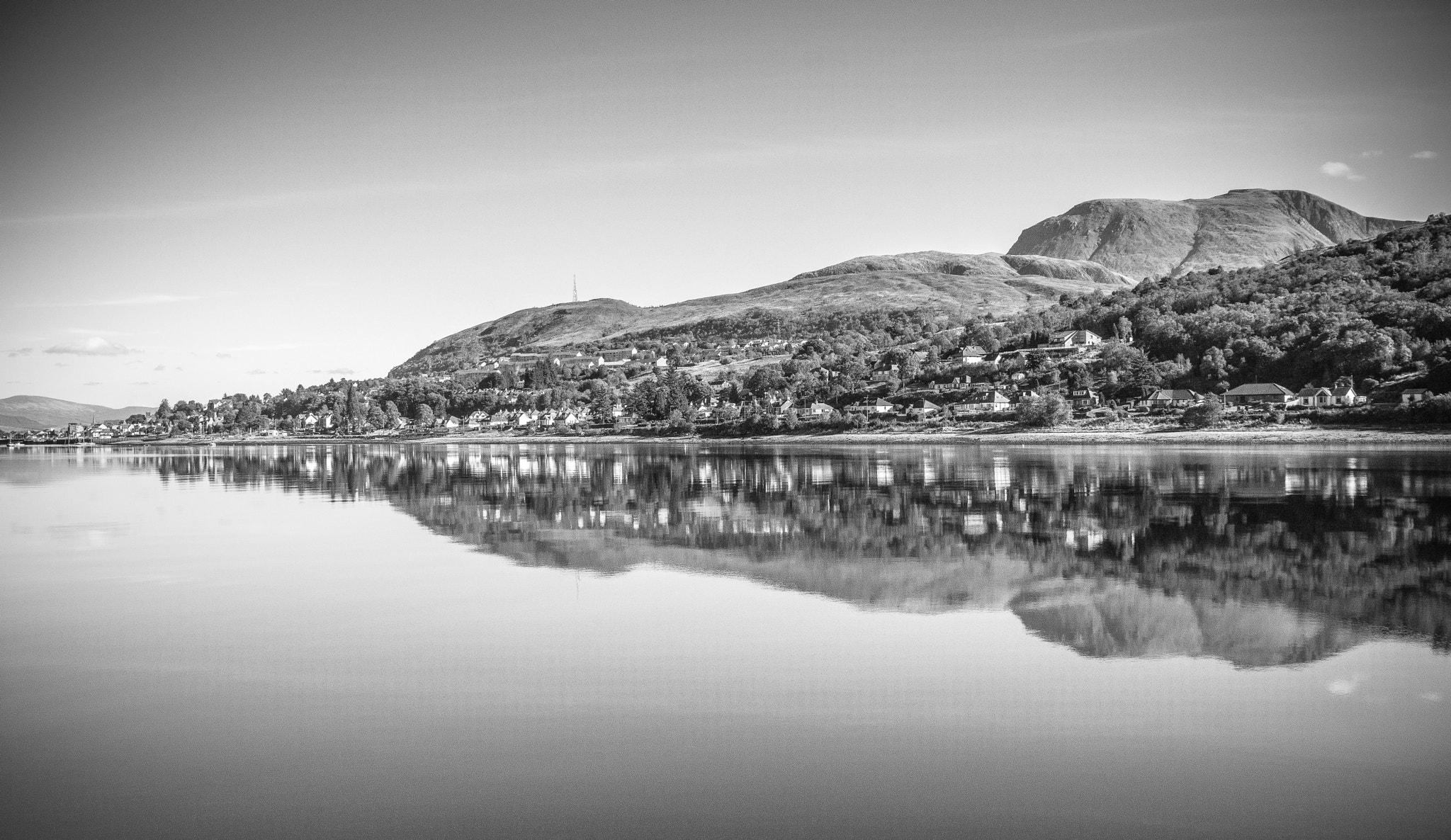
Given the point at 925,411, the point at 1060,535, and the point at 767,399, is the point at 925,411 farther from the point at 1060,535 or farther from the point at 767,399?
the point at 1060,535

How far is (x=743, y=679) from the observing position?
36.0 ft

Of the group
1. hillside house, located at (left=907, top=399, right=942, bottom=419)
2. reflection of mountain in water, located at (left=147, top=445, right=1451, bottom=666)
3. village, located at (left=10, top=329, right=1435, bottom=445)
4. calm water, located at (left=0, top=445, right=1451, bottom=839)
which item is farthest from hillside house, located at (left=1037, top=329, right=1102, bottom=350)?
calm water, located at (left=0, top=445, right=1451, bottom=839)

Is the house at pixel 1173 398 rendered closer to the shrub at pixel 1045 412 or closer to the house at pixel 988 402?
the shrub at pixel 1045 412

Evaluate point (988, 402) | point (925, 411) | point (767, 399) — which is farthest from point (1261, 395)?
point (767, 399)

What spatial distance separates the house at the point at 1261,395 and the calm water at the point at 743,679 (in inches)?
2271

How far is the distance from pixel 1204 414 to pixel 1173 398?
39.9ft

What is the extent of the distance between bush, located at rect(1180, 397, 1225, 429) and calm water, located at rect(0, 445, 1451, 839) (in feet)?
162

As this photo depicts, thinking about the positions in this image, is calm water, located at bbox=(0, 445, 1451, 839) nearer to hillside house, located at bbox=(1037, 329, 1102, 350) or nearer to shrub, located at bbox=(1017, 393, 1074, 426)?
shrub, located at bbox=(1017, 393, 1074, 426)

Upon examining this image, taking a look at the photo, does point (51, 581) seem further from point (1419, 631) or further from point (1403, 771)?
point (1419, 631)

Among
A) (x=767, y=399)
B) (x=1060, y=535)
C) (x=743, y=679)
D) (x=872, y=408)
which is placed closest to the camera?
A: (x=743, y=679)

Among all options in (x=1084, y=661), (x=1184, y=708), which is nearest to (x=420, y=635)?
(x=1084, y=661)

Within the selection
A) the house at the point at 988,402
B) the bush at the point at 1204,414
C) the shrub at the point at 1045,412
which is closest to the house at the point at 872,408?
the house at the point at 988,402

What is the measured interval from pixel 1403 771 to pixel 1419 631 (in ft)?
18.8

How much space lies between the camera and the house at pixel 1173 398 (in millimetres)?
81062
